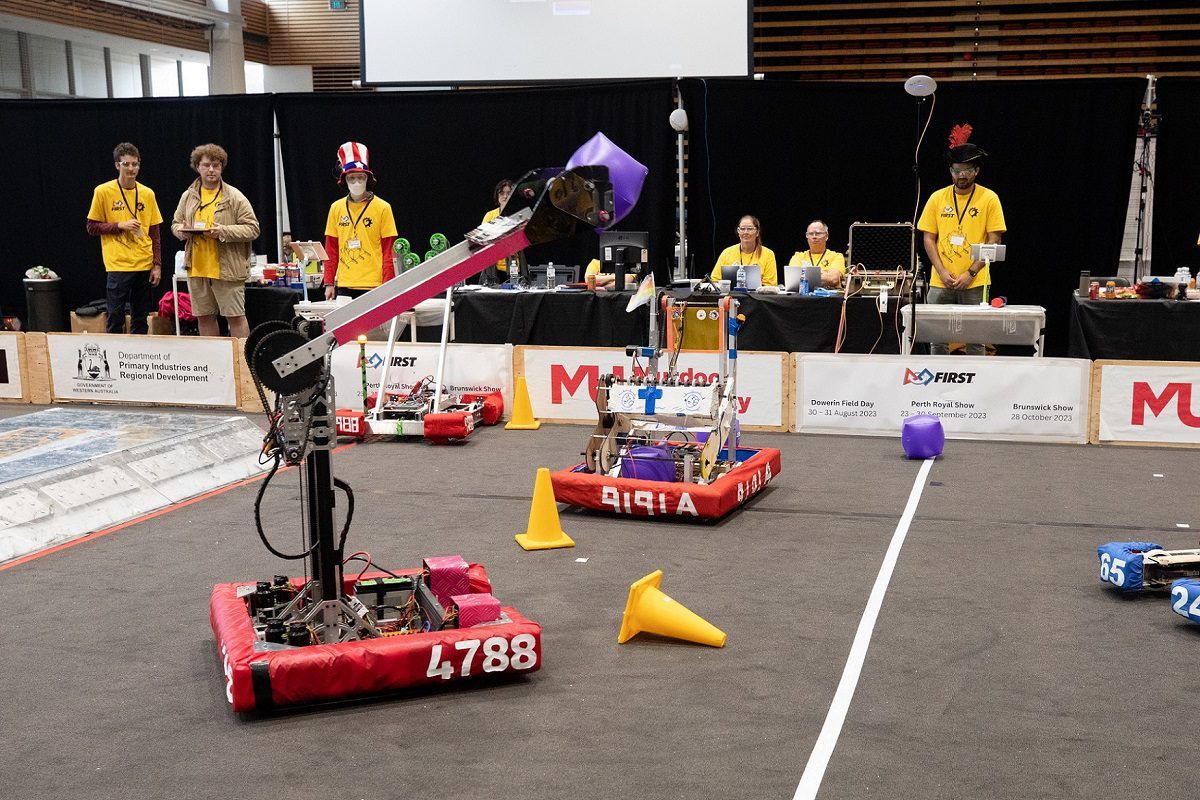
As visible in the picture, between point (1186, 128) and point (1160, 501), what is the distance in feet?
18.7

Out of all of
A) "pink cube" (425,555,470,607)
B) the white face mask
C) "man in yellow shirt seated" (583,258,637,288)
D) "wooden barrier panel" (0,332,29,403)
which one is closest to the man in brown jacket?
the white face mask

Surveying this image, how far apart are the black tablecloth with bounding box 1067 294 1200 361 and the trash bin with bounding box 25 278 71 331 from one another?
10713 millimetres

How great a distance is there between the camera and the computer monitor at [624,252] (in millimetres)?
10578

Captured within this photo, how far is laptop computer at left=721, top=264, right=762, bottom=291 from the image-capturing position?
10.2m

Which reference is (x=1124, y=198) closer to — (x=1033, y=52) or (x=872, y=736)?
(x=1033, y=52)

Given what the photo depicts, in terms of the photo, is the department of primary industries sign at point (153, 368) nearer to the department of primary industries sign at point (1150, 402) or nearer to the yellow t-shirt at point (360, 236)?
the yellow t-shirt at point (360, 236)

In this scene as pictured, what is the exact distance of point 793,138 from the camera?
11961 millimetres

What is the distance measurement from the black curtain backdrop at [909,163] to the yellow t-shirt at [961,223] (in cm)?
230

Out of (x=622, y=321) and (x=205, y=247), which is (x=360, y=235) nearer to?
(x=205, y=247)

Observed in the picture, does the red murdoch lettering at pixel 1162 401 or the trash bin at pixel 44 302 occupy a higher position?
the trash bin at pixel 44 302

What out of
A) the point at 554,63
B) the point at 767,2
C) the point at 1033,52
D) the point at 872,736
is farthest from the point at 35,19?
the point at 872,736

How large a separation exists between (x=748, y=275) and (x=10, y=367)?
644cm

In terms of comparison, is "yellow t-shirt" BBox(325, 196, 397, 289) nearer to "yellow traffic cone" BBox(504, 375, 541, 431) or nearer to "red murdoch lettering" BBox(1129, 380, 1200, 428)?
"yellow traffic cone" BBox(504, 375, 541, 431)

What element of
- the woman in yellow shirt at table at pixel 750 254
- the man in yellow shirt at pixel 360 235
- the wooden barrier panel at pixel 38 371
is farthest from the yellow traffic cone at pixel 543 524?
the wooden barrier panel at pixel 38 371
